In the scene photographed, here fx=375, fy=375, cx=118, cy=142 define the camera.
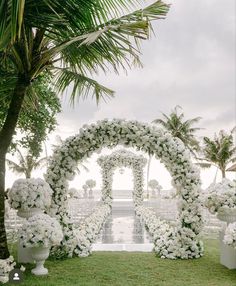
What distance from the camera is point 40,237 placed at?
633cm

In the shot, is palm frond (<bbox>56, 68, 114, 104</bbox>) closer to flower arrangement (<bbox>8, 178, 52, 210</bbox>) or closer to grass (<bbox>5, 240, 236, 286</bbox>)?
flower arrangement (<bbox>8, 178, 52, 210</bbox>)

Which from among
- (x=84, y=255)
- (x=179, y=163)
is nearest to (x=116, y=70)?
(x=179, y=163)

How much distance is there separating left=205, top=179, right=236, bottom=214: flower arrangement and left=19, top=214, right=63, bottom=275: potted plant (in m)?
3.06

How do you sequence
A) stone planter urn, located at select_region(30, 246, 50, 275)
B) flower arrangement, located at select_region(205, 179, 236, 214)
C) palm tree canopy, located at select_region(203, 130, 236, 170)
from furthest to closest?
1. palm tree canopy, located at select_region(203, 130, 236, 170)
2. flower arrangement, located at select_region(205, 179, 236, 214)
3. stone planter urn, located at select_region(30, 246, 50, 275)

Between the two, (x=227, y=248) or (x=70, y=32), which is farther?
(x=227, y=248)

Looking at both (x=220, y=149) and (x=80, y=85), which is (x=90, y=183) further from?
(x=80, y=85)

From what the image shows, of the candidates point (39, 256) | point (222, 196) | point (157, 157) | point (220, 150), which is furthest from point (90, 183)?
point (39, 256)

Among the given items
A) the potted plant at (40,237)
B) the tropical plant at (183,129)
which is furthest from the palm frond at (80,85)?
the tropical plant at (183,129)

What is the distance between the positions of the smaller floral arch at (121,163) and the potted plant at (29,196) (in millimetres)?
14523

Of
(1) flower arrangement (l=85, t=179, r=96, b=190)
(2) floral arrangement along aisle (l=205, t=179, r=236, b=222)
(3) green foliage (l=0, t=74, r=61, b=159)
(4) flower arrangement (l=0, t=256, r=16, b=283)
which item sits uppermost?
(3) green foliage (l=0, t=74, r=61, b=159)

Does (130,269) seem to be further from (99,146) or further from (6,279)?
(99,146)

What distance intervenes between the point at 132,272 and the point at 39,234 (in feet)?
5.74

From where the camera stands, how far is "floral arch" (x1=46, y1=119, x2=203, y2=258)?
8.08 meters

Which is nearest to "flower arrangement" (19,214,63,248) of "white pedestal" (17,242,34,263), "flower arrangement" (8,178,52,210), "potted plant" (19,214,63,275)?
"potted plant" (19,214,63,275)
